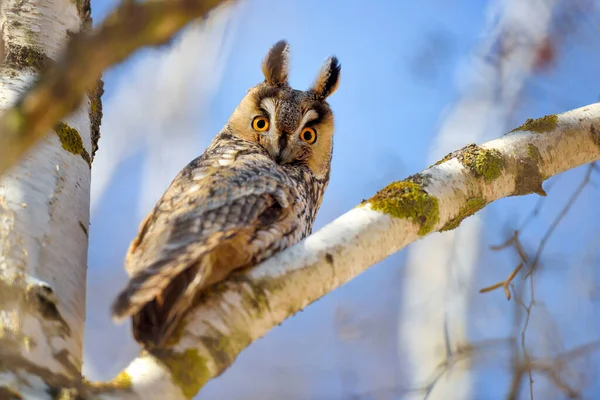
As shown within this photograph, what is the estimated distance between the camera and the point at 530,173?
226 cm

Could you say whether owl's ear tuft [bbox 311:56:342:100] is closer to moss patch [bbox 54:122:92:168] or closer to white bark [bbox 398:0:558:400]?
white bark [bbox 398:0:558:400]

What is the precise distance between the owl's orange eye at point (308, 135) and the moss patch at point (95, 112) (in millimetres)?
962

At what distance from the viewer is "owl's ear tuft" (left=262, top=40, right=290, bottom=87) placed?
127 inches

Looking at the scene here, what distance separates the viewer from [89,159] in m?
2.26

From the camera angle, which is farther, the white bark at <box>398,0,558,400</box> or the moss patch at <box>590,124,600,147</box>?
the white bark at <box>398,0,558,400</box>

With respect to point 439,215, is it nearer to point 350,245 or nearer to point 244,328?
point 350,245

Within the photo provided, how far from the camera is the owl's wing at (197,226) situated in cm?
163

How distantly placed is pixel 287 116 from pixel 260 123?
0.15m

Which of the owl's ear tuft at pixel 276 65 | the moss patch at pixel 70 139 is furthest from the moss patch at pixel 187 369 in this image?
the owl's ear tuft at pixel 276 65

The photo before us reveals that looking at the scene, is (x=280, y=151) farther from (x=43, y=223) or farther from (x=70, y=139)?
(x=43, y=223)

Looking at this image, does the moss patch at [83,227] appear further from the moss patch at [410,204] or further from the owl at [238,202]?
the moss patch at [410,204]

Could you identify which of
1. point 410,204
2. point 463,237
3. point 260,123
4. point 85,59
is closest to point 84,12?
point 260,123

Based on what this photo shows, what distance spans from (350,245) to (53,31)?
59.9 inches

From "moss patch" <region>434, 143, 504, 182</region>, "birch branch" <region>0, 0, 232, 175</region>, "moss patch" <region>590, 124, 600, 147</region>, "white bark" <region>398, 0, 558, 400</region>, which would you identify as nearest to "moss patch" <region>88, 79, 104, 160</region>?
"moss patch" <region>434, 143, 504, 182</region>
